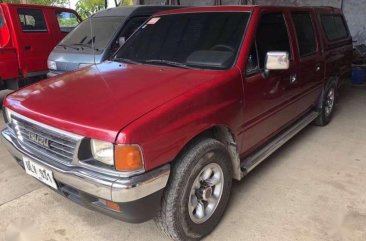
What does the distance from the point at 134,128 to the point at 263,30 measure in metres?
1.83

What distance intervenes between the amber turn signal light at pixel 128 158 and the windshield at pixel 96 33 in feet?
12.6

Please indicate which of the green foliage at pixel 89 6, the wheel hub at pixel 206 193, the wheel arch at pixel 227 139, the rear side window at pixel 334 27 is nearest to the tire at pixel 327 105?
the rear side window at pixel 334 27

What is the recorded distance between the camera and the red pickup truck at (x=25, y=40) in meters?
6.31

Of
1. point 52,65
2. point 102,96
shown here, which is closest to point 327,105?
point 102,96

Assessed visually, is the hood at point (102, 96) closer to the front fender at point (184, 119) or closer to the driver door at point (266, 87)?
the front fender at point (184, 119)

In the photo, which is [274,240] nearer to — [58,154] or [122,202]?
[122,202]

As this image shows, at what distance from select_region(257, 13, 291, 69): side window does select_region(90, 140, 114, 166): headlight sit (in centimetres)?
167

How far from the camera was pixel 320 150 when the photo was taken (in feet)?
14.0

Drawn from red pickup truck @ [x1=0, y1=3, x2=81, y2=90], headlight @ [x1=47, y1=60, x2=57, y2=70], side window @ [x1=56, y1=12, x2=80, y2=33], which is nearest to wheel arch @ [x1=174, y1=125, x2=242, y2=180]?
headlight @ [x1=47, y1=60, x2=57, y2=70]

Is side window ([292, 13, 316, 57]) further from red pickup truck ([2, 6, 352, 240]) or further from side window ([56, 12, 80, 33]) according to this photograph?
side window ([56, 12, 80, 33])

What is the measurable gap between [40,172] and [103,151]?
62 cm

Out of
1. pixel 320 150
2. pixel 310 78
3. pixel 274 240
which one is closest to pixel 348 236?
pixel 274 240

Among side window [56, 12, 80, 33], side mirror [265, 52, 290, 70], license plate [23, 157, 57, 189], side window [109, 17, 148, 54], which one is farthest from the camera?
side window [56, 12, 80, 33]

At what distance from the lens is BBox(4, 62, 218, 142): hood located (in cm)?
213
